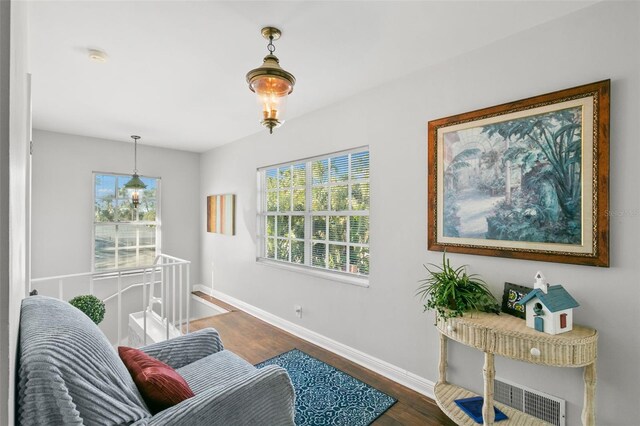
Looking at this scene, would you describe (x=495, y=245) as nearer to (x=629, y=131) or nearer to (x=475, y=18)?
(x=629, y=131)

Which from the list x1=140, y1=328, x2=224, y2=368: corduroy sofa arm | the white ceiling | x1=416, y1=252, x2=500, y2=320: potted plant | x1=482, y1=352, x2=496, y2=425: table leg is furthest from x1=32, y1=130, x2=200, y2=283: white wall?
x1=482, y1=352, x2=496, y2=425: table leg

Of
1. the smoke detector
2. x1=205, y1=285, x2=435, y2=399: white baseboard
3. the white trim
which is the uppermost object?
the smoke detector

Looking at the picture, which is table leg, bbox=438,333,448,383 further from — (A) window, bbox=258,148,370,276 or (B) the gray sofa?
(B) the gray sofa

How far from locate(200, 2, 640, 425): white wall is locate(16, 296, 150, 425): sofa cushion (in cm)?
201

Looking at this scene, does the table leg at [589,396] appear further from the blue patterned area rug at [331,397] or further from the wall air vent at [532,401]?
the blue patterned area rug at [331,397]

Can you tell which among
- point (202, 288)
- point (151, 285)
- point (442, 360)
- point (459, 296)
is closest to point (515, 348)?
point (459, 296)

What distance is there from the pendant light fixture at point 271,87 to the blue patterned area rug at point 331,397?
2.03 metres

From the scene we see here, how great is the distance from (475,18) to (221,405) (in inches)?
98.8

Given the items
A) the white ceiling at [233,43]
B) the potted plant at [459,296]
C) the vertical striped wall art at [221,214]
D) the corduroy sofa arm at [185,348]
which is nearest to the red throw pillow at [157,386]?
the corduroy sofa arm at [185,348]

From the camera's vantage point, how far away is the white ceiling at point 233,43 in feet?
5.82

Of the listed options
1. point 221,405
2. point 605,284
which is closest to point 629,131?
point 605,284

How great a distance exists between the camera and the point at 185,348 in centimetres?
196

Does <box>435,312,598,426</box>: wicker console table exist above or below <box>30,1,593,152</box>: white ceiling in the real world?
Answer: below

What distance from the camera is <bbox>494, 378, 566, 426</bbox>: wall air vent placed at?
71.4 inches
